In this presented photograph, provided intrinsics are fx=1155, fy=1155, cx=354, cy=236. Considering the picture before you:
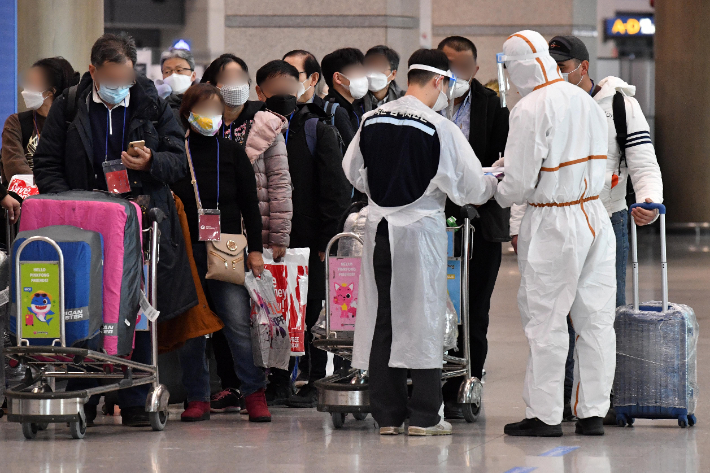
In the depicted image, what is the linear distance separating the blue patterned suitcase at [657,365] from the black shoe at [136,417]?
2272mm

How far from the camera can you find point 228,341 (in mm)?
5816

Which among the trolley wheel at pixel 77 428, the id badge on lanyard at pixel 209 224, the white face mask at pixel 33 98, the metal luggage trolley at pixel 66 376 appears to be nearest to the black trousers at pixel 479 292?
the id badge on lanyard at pixel 209 224

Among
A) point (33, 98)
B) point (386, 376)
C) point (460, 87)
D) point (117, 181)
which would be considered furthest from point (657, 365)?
point (33, 98)

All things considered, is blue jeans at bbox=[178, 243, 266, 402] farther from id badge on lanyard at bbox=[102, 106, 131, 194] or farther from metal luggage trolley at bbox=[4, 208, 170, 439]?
id badge on lanyard at bbox=[102, 106, 131, 194]

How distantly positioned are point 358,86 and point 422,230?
2.26 m

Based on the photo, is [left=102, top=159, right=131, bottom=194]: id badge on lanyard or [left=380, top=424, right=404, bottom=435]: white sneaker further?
[left=102, top=159, right=131, bottom=194]: id badge on lanyard

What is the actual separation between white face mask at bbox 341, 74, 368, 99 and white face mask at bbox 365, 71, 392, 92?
0.04 metres

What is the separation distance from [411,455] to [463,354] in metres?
Answer: 1.18

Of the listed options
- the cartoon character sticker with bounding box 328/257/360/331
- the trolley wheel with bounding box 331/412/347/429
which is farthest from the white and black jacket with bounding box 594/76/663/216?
the trolley wheel with bounding box 331/412/347/429

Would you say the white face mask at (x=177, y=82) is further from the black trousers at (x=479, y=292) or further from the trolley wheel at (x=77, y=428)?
the trolley wheel at (x=77, y=428)

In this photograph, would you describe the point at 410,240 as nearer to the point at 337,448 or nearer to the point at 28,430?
the point at 337,448

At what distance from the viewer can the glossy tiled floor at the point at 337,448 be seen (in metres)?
4.62

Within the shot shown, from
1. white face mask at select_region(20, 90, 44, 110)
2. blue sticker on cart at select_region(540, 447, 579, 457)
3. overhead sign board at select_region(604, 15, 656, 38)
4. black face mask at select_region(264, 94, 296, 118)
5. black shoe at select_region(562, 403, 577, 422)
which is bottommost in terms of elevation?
blue sticker on cart at select_region(540, 447, 579, 457)

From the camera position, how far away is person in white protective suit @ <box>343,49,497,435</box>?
515 centimetres
